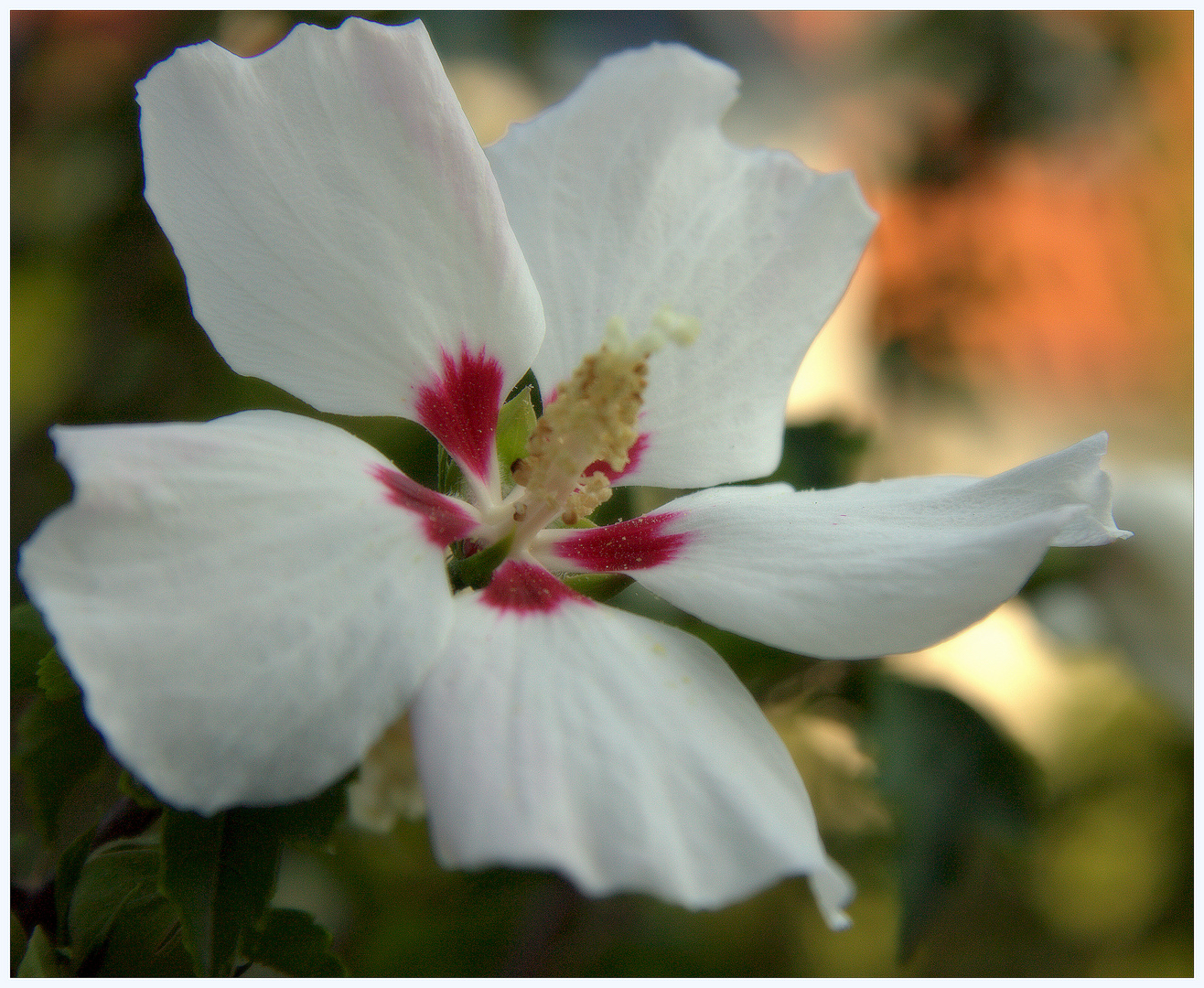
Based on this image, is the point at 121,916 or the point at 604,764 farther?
the point at 121,916

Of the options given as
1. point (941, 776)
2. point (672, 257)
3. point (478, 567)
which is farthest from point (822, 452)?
point (478, 567)

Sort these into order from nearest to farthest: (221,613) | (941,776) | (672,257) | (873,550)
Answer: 1. (221,613)
2. (873,550)
3. (672,257)
4. (941,776)

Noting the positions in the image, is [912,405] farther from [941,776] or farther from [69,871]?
[69,871]

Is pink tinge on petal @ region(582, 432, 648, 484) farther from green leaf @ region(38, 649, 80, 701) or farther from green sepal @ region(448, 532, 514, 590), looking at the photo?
green leaf @ region(38, 649, 80, 701)

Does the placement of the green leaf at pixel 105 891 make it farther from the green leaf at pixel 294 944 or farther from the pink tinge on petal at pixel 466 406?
the pink tinge on petal at pixel 466 406

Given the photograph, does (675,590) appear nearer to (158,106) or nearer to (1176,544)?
(158,106)

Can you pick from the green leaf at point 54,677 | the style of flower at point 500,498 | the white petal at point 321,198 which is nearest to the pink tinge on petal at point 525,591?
the style of flower at point 500,498

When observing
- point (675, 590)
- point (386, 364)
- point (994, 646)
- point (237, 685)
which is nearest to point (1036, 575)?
point (994, 646)

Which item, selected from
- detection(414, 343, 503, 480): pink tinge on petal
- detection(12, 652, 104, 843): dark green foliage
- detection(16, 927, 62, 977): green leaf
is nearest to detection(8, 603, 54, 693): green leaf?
detection(12, 652, 104, 843): dark green foliage
